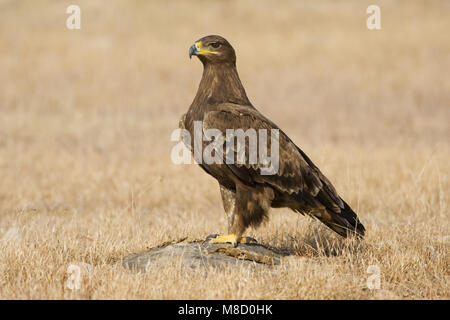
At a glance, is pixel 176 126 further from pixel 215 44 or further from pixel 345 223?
pixel 345 223

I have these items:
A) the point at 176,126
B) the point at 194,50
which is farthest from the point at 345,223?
the point at 176,126

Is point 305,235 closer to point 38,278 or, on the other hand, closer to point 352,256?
point 352,256

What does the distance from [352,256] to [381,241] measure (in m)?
0.94

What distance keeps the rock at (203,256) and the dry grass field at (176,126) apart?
0.19m

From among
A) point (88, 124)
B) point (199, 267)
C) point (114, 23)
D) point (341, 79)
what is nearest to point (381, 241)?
point (199, 267)

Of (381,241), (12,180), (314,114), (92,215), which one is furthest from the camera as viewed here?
(314,114)

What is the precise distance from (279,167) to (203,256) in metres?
1.04

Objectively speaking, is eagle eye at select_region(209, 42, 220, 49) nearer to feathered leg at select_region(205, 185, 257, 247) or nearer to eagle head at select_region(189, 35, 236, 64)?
eagle head at select_region(189, 35, 236, 64)

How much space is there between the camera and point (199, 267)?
5648 millimetres

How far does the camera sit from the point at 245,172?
5.94 metres

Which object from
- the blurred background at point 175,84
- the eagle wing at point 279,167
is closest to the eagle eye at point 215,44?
the eagle wing at point 279,167

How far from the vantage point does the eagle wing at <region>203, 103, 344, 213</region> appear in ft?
19.4

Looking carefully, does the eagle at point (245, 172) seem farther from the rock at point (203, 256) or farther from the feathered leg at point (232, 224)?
the rock at point (203, 256)

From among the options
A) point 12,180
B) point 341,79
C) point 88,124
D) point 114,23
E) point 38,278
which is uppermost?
point 114,23
